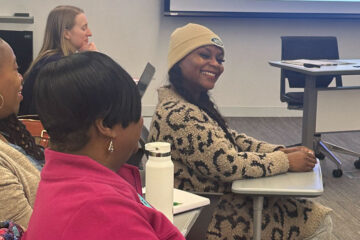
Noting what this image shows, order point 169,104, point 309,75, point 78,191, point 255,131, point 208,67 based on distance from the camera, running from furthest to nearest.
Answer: point 255,131, point 309,75, point 208,67, point 169,104, point 78,191

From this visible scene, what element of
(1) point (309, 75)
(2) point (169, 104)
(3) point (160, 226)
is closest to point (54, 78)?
(3) point (160, 226)

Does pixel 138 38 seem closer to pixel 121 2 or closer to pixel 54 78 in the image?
pixel 121 2

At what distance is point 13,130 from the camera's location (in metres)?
1.60

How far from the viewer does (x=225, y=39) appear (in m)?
5.73

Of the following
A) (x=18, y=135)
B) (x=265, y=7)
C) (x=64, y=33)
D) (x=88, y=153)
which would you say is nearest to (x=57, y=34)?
(x=64, y=33)

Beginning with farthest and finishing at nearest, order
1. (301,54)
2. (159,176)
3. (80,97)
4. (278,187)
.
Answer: (301,54), (278,187), (159,176), (80,97)

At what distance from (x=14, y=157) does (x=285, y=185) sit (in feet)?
2.92

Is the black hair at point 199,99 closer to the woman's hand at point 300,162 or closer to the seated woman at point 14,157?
the woman's hand at point 300,162

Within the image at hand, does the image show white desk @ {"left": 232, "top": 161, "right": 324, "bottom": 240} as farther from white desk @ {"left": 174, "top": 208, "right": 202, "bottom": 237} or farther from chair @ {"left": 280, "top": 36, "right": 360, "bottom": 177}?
chair @ {"left": 280, "top": 36, "right": 360, "bottom": 177}

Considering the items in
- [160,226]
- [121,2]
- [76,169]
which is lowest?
[160,226]

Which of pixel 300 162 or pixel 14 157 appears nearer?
pixel 14 157

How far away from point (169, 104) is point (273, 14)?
13.0 ft

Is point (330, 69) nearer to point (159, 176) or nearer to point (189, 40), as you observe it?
point (189, 40)

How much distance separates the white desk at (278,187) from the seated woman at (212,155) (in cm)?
3
